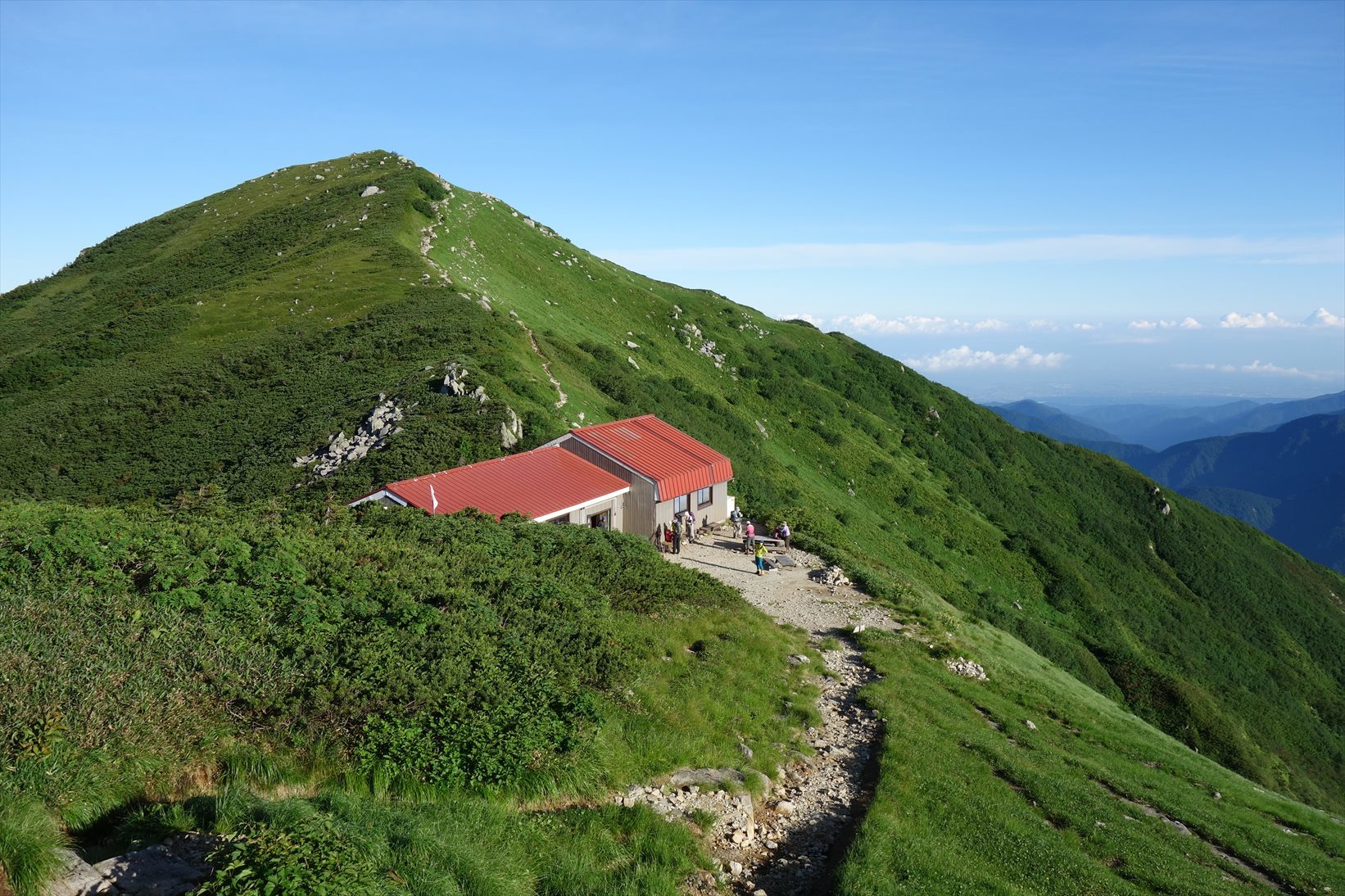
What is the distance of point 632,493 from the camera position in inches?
1334

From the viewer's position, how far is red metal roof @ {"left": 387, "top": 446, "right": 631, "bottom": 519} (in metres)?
28.1

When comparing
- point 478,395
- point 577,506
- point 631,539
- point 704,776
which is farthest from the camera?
point 478,395

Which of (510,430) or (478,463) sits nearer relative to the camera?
(478,463)

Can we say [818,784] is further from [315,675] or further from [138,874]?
[138,874]

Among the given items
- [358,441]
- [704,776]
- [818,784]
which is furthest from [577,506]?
[704,776]

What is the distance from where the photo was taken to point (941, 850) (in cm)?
1290

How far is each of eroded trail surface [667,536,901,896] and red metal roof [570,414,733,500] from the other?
24.8ft

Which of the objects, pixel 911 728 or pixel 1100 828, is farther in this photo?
pixel 911 728

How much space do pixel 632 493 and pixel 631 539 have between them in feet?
20.3

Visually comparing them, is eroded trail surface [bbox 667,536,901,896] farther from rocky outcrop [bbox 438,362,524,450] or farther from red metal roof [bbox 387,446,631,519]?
rocky outcrop [bbox 438,362,524,450]

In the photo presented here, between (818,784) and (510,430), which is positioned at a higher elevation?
(510,430)

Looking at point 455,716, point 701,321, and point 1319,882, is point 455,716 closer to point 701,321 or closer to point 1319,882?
point 1319,882

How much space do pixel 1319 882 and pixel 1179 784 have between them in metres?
5.08

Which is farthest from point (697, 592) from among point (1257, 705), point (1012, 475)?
point (1012, 475)
